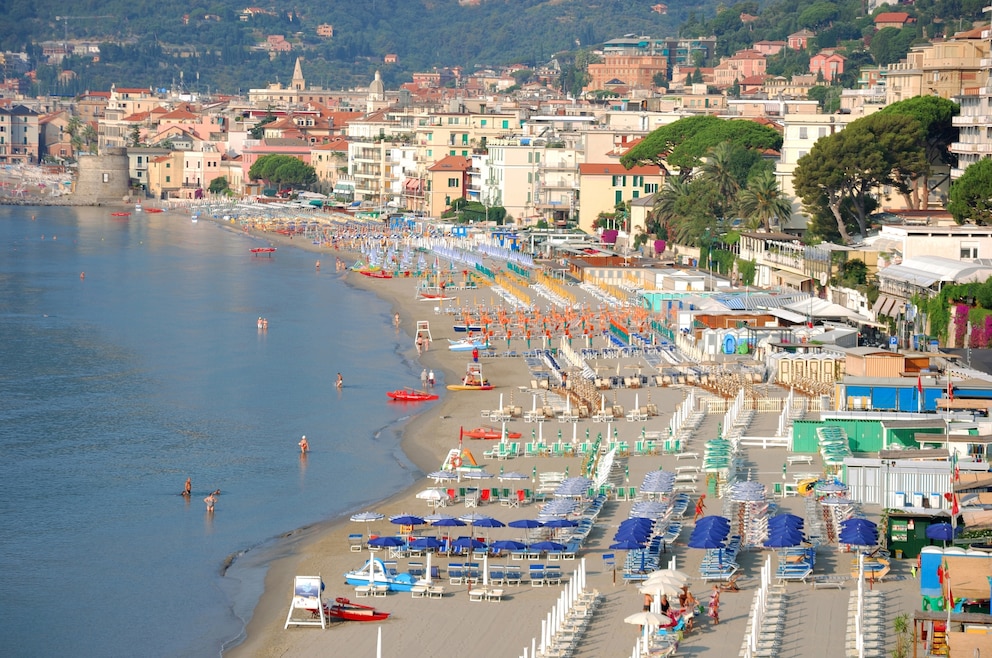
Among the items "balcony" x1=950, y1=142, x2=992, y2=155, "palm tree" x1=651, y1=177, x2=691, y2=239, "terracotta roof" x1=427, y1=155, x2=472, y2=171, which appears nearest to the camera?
"balcony" x1=950, y1=142, x2=992, y2=155

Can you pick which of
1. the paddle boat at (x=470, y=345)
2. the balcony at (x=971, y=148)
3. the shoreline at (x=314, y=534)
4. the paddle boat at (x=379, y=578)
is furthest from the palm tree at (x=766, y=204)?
the paddle boat at (x=379, y=578)

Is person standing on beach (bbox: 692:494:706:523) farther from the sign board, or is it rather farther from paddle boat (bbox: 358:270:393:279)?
paddle boat (bbox: 358:270:393:279)

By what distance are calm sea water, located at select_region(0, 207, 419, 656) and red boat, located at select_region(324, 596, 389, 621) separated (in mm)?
1700

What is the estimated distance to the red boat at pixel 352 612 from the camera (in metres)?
26.2

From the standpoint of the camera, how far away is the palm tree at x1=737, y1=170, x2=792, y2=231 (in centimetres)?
6938

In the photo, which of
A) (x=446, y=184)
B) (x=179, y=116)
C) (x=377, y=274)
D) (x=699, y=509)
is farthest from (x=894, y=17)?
(x=699, y=509)

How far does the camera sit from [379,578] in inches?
1089

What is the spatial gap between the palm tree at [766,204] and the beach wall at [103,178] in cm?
8622

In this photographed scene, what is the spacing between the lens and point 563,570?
28203 millimetres

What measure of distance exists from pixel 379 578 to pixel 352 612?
1405 mm

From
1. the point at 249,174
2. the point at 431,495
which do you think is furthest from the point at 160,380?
the point at 249,174

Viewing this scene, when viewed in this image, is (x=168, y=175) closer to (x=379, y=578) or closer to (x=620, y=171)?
(x=620, y=171)

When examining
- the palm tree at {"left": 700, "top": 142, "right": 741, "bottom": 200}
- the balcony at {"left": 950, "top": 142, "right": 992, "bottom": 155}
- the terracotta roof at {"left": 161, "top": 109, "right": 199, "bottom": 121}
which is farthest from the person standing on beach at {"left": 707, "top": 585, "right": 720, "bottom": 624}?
the terracotta roof at {"left": 161, "top": 109, "right": 199, "bottom": 121}

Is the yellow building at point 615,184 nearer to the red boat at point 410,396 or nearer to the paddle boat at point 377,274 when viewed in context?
the paddle boat at point 377,274
